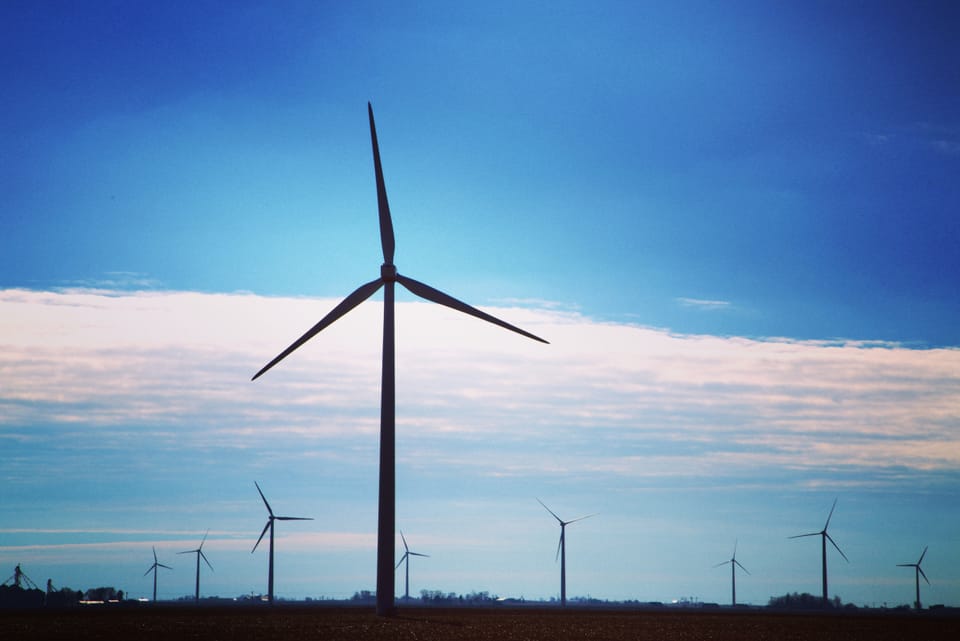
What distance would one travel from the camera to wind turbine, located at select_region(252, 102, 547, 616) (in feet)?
269

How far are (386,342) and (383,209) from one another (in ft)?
45.7

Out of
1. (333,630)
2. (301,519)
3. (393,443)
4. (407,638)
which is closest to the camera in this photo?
(407,638)

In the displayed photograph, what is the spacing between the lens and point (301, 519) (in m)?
166

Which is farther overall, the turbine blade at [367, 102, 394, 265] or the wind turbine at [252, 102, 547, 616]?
the turbine blade at [367, 102, 394, 265]

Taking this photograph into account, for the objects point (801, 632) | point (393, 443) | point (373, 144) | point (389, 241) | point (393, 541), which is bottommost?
point (801, 632)

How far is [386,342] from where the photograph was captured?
288ft

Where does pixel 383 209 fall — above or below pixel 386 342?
above

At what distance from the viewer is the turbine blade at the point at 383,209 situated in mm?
94250

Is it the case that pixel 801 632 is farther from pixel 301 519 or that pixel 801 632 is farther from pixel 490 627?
pixel 301 519

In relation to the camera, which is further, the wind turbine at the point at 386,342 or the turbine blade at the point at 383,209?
the turbine blade at the point at 383,209

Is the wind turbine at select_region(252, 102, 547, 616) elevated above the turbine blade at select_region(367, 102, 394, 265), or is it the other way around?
the turbine blade at select_region(367, 102, 394, 265)

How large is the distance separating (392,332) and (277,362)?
9252 millimetres

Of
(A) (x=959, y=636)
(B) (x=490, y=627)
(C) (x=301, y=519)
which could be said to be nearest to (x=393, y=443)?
(B) (x=490, y=627)

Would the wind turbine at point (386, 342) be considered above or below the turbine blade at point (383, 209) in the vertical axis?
below
